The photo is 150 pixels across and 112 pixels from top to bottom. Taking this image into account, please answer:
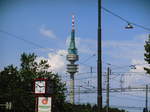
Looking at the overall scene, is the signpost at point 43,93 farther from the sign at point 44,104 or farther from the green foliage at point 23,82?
the green foliage at point 23,82

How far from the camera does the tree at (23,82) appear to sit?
69.5m

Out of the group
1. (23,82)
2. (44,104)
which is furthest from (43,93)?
(23,82)

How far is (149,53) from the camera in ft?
124

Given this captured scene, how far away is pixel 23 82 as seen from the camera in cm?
7362

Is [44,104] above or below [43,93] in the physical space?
below

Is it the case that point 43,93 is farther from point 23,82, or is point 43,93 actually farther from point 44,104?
point 23,82

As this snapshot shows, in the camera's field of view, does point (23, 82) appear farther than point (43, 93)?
Yes

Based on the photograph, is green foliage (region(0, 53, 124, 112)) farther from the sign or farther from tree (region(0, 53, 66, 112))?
the sign

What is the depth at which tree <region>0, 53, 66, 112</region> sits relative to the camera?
228ft

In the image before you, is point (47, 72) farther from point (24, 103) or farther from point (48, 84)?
point (48, 84)

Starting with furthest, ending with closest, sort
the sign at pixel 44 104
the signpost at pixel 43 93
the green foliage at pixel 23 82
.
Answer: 1. the green foliage at pixel 23 82
2. the sign at pixel 44 104
3. the signpost at pixel 43 93

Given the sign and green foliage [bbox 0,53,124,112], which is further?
green foliage [bbox 0,53,124,112]

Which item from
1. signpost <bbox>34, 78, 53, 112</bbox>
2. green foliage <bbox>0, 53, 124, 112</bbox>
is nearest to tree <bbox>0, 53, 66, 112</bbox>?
green foliage <bbox>0, 53, 124, 112</bbox>

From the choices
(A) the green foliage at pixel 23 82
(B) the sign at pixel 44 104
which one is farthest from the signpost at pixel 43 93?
(A) the green foliage at pixel 23 82
